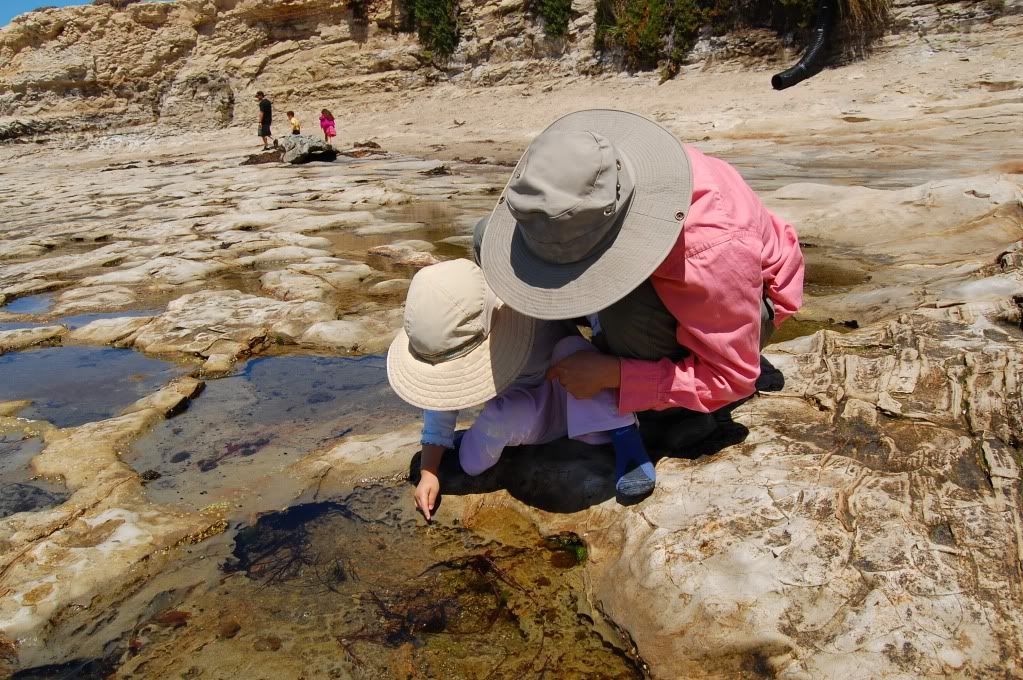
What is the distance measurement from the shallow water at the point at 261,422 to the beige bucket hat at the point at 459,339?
0.68m

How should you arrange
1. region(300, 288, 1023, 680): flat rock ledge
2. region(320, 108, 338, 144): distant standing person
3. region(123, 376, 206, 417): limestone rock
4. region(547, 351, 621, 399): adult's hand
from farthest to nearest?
region(320, 108, 338, 144): distant standing person, region(123, 376, 206, 417): limestone rock, region(547, 351, 621, 399): adult's hand, region(300, 288, 1023, 680): flat rock ledge

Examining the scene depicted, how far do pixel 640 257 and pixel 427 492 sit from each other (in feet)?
2.93

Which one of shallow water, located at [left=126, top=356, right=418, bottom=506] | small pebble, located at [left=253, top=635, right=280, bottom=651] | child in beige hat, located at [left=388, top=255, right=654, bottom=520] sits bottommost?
shallow water, located at [left=126, top=356, right=418, bottom=506]

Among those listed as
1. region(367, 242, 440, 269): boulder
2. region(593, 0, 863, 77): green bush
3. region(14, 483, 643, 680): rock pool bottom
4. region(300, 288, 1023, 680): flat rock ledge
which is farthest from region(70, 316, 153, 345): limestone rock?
region(593, 0, 863, 77): green bush

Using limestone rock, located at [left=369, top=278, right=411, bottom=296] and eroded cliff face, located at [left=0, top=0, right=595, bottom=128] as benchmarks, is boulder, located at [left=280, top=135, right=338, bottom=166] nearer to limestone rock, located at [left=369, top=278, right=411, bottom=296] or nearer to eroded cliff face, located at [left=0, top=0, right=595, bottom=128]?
eroded cliff face, located at [left=0, top=0, right=595, bottom=128]

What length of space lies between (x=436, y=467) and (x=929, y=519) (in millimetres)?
1174

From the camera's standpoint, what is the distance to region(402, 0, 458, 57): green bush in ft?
57.6

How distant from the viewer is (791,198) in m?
4.61

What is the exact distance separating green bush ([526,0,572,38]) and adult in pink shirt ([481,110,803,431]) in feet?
49.1

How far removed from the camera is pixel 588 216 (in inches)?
54.6

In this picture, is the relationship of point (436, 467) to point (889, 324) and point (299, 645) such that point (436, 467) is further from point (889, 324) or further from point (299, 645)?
point (889, 324)

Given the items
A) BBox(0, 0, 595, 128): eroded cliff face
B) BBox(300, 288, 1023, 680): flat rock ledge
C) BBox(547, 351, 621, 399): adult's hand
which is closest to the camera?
BBox(300, 288, 1023, 680): flat rock ledge

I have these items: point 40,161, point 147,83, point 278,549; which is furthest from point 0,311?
point 147,83

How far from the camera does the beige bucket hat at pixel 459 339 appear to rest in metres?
1.76
